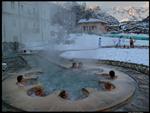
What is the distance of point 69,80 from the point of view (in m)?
12.8

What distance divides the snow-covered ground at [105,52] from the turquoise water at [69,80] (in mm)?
3711

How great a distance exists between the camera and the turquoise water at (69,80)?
1106 centimetres

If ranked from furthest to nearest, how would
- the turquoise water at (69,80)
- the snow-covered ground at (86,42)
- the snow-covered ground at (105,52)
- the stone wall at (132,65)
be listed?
the snow-covered ground at (86,42) → the snow-covered ground at (105,52) → the stone wall at (132,65) → the turquoise water at (69,80)

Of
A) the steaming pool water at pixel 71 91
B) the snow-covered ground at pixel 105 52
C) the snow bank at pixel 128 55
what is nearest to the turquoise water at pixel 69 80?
the steaming pool water at pixel 71 91

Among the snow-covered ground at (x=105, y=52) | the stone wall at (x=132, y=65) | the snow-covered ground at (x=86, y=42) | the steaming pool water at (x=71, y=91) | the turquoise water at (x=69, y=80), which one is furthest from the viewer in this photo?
the snow-covered ground at (x=86, y=42)

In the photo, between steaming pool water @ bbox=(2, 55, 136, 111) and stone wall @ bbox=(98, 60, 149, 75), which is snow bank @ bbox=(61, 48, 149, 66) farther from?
steaming pool water @ bbox=(2, 55, 136, 111)

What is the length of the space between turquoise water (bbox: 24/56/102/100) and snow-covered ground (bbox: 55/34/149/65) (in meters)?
3.71

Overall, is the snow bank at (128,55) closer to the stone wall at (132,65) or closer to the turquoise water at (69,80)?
the stone wall at (132,65)

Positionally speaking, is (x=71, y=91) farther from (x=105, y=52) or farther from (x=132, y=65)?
(x=105, y=52)

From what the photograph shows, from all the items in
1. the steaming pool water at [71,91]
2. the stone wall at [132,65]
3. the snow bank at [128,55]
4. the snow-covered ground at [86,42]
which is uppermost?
the snow-covered ground at [86,42]

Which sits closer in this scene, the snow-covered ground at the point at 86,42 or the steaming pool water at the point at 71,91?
the steaming pool water at the point at 71,91

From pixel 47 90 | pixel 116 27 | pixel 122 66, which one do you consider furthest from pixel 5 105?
pixel 116 27

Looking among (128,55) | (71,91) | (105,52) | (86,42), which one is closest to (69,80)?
(71,91)

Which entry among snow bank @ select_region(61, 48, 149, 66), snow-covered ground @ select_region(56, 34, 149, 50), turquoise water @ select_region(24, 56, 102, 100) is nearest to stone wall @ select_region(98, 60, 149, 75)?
snow bank @ select_region(61, 48, 149, 66)
